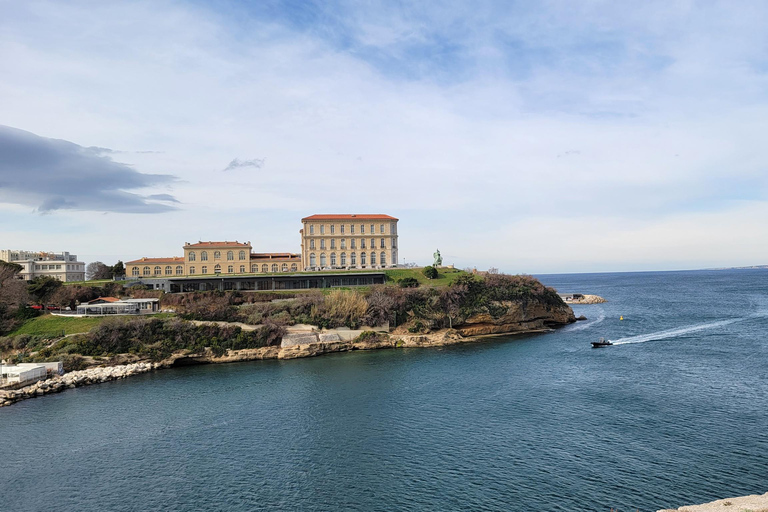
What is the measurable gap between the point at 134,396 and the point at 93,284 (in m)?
46.0

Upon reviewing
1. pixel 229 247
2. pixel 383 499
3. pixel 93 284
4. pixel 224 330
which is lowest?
pixel 383 499

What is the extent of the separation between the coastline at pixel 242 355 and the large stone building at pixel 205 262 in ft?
139

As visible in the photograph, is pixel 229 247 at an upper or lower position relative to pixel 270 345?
upper

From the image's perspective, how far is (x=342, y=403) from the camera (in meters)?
33.4

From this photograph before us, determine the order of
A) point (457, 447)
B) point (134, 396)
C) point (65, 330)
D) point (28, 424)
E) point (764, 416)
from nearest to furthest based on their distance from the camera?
1. point (457, 447)
2. point (764, 416)
3. point (28, 424)
4. point (134, 396)
5. point (65, 330)

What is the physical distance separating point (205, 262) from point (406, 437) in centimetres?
7420

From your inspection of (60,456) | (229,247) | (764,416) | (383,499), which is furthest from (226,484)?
(229,247)

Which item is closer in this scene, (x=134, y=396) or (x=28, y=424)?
(x=28, y=424)

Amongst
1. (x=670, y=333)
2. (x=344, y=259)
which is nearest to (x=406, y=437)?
(x=670, y=333)

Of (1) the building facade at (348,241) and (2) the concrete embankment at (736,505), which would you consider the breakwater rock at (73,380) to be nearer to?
(2) the concrete embankment at (736,505)

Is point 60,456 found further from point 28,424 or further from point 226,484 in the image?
point 226,484

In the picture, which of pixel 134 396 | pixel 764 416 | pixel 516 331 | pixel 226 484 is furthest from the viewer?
pixel 516 331

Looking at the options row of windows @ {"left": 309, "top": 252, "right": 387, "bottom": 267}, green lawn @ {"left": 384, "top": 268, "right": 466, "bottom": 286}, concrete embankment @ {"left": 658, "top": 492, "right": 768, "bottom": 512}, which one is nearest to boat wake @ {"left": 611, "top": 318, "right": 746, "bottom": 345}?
green lawn @ {"left": 384, "top": 268, "right": 466, "bottom": 286}

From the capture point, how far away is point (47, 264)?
10225 centimetres
